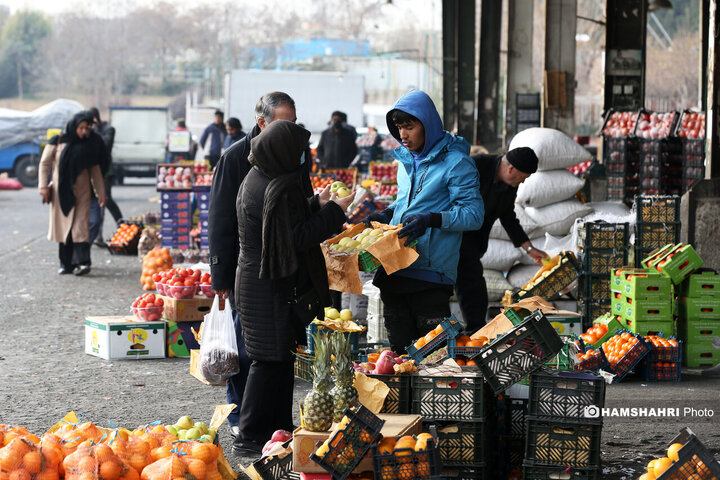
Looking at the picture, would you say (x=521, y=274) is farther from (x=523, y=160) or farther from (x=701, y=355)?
(x=523, y=160)

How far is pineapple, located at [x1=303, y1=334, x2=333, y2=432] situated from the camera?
4.56 m

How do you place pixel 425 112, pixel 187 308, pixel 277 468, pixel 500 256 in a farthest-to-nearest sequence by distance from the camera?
pixel 500 256
pixel 187 308
pixel 425 112
pixel 277 468

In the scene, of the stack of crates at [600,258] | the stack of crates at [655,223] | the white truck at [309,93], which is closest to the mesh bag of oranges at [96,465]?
the stack of crates at [600,258]

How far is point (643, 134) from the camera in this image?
15.0 m

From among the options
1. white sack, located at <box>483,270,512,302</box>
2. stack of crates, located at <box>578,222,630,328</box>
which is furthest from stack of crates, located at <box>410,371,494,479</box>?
white sack, located at <box>483,270,512,302</box>

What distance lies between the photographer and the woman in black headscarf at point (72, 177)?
12719 millimetres

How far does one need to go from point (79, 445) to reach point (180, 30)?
4013 inches

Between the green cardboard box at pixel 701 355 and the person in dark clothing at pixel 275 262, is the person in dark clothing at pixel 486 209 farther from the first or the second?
the person in dark clothing at pixel 275 262

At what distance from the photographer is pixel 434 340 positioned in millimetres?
5359

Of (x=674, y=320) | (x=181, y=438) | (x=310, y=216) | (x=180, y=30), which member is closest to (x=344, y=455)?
(x=181, y=438)

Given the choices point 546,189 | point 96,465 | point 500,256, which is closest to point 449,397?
point 96,465

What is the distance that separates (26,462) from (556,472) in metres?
2.41

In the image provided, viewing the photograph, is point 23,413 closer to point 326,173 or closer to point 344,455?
point 344,455

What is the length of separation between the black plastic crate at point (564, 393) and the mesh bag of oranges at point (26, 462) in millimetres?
2197
